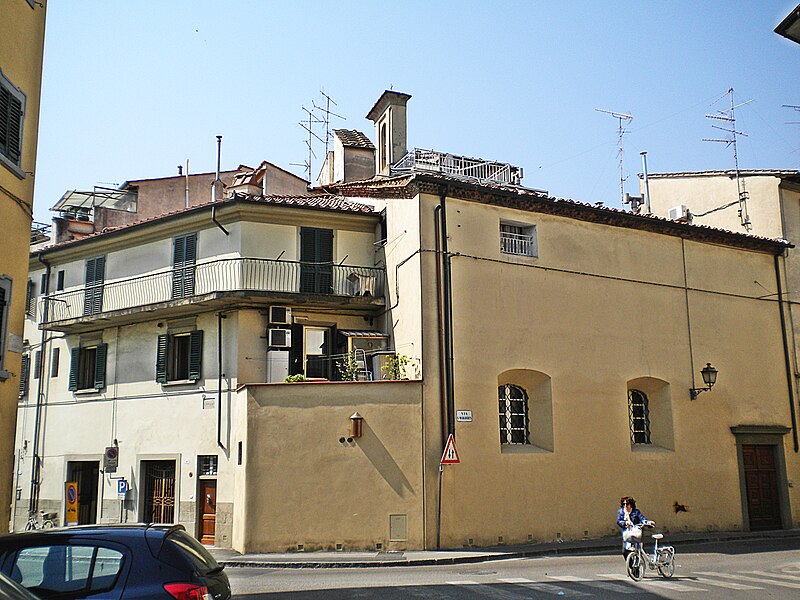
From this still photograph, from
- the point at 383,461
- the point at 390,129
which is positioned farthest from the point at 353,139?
the point at 383,461

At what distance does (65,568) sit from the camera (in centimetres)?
587

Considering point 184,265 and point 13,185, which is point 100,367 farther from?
point 13,185

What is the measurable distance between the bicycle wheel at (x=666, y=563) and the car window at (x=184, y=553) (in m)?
9.40

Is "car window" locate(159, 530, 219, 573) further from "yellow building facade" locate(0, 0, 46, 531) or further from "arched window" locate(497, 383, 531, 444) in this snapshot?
"arched window" locate(497, 383, 531, 444)

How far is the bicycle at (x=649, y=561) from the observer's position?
13.1m

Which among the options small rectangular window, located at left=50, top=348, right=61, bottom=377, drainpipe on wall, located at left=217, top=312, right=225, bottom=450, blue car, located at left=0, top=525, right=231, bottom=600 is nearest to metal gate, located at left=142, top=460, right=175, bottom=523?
drainpipe on wall, located at left=217, top=312, right=225, bottom=450

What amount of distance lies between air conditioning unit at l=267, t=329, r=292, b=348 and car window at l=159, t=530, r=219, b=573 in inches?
559

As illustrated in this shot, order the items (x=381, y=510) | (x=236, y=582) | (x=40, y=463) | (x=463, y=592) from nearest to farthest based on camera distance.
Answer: (x=463, y=592)
(x=236, y=582)
(x=381, y=510)
(x=40, y=463)

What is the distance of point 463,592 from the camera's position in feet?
38.7

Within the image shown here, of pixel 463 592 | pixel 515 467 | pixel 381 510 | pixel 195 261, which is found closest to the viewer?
pixel 463 592

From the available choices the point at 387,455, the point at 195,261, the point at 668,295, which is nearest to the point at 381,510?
the point at 387,455

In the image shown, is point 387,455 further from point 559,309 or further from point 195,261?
point 195,261

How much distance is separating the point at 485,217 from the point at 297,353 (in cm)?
633

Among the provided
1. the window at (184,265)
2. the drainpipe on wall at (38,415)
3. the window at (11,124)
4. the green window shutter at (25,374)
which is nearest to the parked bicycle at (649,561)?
the window at (11,124)
